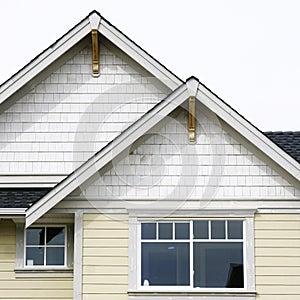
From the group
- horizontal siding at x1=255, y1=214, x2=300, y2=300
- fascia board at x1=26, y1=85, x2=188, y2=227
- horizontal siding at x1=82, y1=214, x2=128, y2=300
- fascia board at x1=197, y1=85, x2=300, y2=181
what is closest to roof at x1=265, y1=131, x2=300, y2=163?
fascia board at x1=197, y1=85, x2=300, y2=181

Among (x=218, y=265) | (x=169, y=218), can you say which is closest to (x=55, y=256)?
(x=169, y=218)

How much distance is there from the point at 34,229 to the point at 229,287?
14.0 feet

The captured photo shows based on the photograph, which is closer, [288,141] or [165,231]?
[165,231]

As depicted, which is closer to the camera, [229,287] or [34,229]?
[229,287]

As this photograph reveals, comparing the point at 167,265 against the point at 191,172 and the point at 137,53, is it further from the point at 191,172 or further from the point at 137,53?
the point at 137,53

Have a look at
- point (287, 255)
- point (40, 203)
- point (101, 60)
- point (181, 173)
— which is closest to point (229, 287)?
point (287, 255)

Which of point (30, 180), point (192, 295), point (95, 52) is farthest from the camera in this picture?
point (95, 52)

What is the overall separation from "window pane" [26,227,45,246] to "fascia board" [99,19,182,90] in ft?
13.5

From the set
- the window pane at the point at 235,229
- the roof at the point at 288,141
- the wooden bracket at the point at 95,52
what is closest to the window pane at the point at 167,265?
the window pane at the point at 235,229

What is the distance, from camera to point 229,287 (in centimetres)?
1598

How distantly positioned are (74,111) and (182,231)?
3936 mm

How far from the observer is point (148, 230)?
53.3ft

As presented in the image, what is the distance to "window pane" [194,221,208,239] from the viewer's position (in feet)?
52.9

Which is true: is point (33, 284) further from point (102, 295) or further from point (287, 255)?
point (287, 255)
